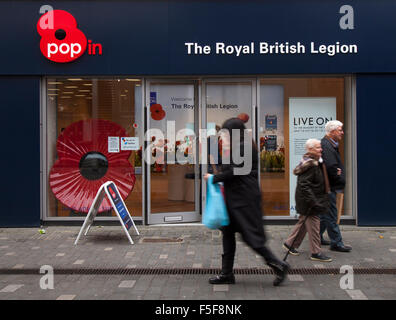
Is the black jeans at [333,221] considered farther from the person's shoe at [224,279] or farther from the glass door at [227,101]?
the glass door at [227,101]

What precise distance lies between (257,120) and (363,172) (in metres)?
2.16

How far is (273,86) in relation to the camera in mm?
9305

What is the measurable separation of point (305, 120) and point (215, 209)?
455cm

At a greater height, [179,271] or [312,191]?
[312,191]

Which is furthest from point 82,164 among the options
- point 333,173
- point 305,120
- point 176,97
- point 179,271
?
point 333,173

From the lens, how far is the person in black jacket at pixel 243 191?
5398mm

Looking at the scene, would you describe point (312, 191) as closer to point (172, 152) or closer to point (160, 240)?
point (160, 240)

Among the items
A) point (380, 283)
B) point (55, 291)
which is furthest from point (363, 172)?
point (55, 291)

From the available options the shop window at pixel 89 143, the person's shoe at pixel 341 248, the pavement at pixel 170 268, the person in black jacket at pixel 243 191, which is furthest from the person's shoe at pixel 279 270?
the shop window at pixel 89 143

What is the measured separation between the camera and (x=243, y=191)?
545cm

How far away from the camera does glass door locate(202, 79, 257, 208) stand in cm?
927

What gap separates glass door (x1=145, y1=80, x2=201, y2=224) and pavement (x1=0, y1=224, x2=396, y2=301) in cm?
68
